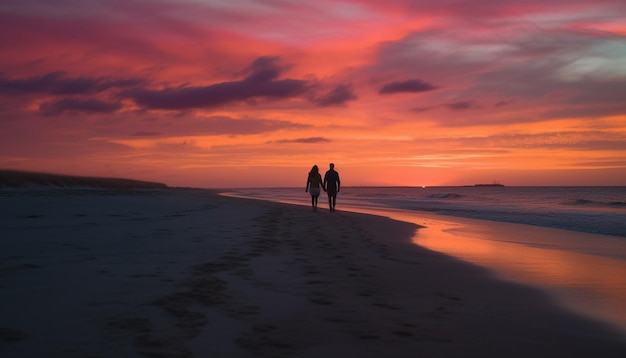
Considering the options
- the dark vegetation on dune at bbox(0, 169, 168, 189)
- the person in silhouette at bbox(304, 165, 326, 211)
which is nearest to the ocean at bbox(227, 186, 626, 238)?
the person in silhouette at bbox(304, 165, 326, 211)

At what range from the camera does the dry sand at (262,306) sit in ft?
14.9

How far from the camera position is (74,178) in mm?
58281

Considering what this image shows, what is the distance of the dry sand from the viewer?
4531 millimetres

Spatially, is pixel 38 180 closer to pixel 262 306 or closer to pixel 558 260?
pixel 558 260

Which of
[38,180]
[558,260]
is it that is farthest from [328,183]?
[38,180]

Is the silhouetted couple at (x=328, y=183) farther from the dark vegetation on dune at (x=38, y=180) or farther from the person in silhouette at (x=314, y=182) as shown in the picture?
the dark vegetation on dune at (x=38, y=180)

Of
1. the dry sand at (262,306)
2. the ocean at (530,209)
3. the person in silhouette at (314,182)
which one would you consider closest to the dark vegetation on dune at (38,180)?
the ocean at (530,209)

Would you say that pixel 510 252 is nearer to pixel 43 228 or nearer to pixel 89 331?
pixel 89 331

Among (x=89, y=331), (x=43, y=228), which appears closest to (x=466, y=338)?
(x=89, y=331)

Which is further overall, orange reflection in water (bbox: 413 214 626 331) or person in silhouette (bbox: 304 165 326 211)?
person in silhouette (bbox: 304 165 326 211)

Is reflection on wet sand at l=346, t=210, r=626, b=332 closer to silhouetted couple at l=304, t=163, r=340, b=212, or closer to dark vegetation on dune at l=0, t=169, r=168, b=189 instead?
silhouetted couple at l=304, t=163, r=340, b=212

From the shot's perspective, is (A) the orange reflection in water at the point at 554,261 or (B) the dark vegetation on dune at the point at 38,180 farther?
(B) the dark vegetation on dune at the point at 38,180

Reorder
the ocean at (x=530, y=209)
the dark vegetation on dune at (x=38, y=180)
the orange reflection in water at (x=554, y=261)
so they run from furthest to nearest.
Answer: the dark vegetation on dune at (x=38, y=180) → the ocean at (x=530, y=209) → the orange reflection in water at (x=554, y=261)

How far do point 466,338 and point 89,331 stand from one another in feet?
11.2
